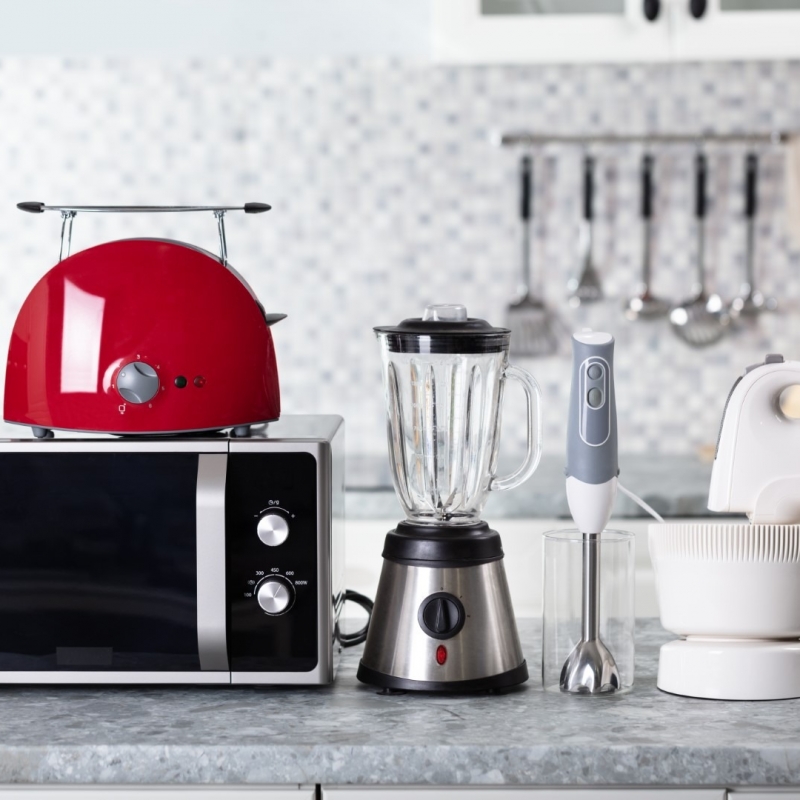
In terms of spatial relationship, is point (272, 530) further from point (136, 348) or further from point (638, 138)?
point (638, 138)

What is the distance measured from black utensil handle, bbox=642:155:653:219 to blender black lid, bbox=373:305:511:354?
175cm

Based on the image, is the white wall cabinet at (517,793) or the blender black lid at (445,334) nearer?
the white wall cabinet at (517,793)

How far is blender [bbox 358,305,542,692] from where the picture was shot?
90cm

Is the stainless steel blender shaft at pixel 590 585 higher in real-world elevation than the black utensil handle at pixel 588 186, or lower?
lower

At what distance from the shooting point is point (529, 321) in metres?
2.63

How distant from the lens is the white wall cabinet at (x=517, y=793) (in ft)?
2.59

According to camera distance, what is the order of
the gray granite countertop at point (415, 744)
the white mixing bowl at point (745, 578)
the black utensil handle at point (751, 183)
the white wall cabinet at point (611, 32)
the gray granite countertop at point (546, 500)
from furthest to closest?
the black utensil handle at point (751, 183) → the white wall cabinet at point (611, 32) → the gray granite countertop at point (546, 500) → the white mixing bowl at point (745, 578) → the gray granite countertop at point (415, 744)

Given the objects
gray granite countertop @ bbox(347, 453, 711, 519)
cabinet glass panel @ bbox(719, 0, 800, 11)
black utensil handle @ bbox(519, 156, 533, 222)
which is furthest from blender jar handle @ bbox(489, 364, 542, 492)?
black utensil handle @ bbox(519, 156, 533, 222)

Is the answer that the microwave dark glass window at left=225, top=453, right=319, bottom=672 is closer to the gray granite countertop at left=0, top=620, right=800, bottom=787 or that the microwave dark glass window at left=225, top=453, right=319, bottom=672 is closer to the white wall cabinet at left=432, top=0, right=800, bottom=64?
the gray granite countertop at left=0, top=620, right=800, bottom=787

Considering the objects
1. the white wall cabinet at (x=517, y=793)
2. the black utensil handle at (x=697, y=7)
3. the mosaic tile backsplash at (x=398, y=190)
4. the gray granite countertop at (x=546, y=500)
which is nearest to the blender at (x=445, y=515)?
the white wall cabinet at (x=517, y=793)

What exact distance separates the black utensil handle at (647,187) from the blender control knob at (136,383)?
1.88m

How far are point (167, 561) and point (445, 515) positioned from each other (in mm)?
242

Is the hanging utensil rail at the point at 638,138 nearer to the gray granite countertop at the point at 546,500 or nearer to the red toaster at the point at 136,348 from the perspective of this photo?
the gray granite countertop at the point at 546,500

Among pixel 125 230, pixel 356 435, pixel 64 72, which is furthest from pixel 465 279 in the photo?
pixel 64 72
